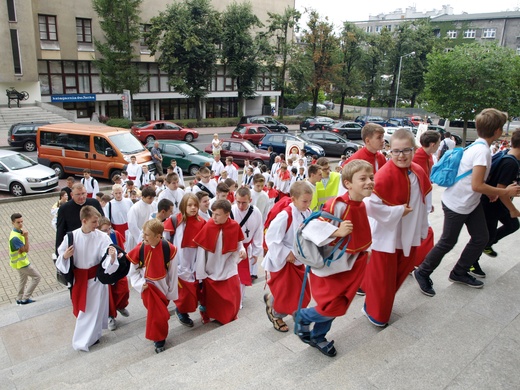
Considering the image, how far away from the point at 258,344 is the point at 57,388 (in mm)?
1817

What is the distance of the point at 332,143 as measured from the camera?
24.5 m

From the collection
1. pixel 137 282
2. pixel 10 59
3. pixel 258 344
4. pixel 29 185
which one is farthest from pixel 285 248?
pixel 10 59

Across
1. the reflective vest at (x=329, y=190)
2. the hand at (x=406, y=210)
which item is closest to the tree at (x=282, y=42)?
the reflective vest at (x=329, y=190)

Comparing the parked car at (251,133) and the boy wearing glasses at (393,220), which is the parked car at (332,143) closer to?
the parked car at (251,133)

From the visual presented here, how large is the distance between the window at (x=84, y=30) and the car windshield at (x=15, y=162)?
25.7m

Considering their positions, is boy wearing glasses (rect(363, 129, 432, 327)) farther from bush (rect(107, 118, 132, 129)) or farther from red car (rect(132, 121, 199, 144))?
bush (rect(107, 118, 132, 129))

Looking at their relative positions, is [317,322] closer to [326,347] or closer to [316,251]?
[326,347]

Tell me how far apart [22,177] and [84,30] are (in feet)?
90.7

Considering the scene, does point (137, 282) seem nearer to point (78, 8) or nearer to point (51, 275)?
point (51, 275)

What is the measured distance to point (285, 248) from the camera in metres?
4.30

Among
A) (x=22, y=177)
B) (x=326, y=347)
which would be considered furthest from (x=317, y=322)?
(x=22, y=177)

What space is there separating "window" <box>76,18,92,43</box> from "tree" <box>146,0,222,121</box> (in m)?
5.65

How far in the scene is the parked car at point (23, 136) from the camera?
75.6 feet

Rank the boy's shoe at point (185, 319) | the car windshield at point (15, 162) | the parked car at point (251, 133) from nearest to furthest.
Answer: the boy's shoe at point (185, 319) < the car windshield at point (15, 162) < the parked car at point (251, 133)
